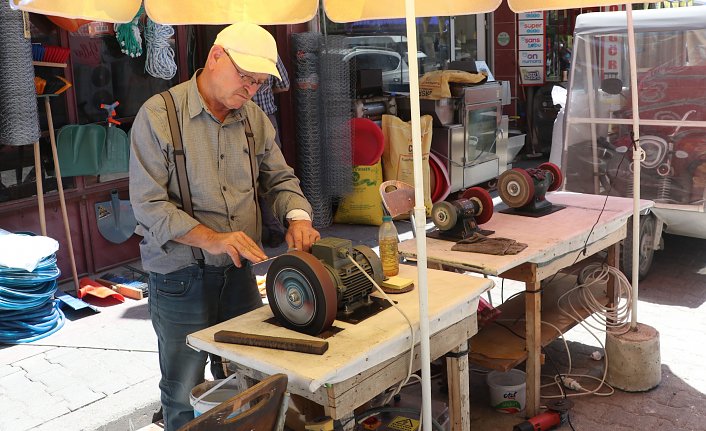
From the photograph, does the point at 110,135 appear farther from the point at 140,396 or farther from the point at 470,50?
the point at 470,50

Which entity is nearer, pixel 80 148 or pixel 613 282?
pixel 613 282

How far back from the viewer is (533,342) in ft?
14.4

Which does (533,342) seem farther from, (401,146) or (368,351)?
(401,146)

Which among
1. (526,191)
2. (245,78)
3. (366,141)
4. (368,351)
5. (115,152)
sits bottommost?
(368,351)

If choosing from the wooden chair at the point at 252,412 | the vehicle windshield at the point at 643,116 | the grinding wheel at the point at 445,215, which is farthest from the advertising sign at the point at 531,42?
the wooden chair at the point at 252,412

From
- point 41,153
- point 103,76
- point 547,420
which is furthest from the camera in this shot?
point 103,76

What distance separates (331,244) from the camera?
319 cm

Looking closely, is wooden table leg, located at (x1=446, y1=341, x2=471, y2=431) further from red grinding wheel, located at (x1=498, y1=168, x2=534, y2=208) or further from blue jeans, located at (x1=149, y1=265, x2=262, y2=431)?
red grinding wheel, located at (x1=498, y1=168, x2=534, y2=208)

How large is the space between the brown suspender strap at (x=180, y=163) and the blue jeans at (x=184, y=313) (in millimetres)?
90

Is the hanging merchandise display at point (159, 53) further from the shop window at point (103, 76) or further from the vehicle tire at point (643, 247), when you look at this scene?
the vehicle tire at point (643, 247)

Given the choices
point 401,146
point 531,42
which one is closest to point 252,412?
point 401,146

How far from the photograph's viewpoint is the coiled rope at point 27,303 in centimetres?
559

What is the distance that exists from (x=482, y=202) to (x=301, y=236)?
1.56 meters

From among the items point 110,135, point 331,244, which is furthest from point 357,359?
point 110,135
